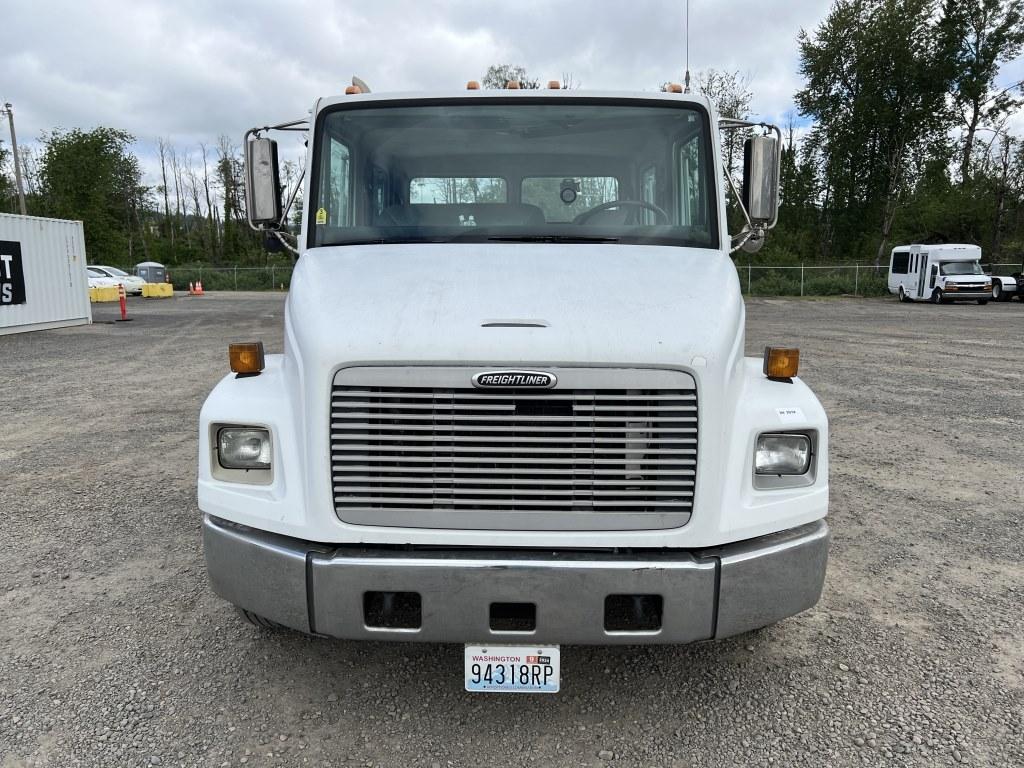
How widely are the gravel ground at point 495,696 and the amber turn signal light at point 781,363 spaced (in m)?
1.23

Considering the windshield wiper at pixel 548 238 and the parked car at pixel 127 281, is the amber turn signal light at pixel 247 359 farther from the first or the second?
the parked car at pixel 127 281

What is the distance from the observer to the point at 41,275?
18391mm

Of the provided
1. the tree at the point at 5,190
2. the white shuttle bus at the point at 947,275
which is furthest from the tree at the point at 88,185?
the white shuttle bus at the point at 947,275

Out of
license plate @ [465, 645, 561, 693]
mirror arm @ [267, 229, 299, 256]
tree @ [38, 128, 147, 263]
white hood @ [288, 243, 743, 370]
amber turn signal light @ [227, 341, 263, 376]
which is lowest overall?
license plate @ [465, 645, 561, 693]

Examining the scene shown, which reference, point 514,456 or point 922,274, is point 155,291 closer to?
point 922,274

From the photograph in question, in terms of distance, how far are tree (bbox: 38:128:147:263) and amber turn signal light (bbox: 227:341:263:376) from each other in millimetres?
57947

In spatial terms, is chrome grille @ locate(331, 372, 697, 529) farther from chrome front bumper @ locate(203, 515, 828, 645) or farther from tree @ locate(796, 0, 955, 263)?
tree @ locate(796, 0, 955, 263)

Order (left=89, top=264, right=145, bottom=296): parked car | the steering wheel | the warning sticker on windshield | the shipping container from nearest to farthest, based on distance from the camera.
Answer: the warning sticker on windshield → the steering wheel → the shipping container → (left=89, top=264, right=145, bottom=296): parked car

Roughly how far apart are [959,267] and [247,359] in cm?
3440

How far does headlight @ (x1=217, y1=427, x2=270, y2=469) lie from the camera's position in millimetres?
2738

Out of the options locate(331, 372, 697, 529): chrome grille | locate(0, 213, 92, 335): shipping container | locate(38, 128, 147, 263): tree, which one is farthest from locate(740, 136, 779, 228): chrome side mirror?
locate(38, 128, 147, 263): tree

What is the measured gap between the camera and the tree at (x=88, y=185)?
53656 millimetres

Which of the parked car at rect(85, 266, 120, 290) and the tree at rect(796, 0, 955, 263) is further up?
the tree at rect(796, 0, 955, 263)

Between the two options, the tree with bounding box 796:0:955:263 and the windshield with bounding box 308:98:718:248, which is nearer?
the windshield with bounding box 308:98:718:248
